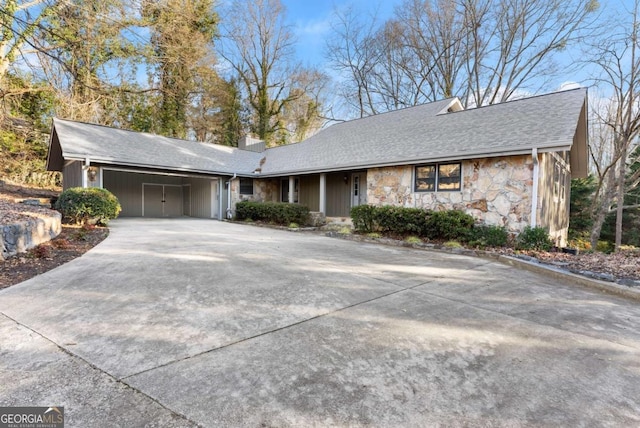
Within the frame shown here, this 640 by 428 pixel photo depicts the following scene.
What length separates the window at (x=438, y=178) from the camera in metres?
9.46

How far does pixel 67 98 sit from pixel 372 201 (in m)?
17.1

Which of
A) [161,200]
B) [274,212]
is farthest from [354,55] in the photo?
[161,200]

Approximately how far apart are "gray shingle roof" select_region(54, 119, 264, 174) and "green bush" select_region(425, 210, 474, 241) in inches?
388

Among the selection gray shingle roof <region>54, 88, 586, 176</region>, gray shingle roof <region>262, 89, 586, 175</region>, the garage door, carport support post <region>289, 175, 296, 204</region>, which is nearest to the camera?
gray shingle roof <region>262, 89, 586, 175</region>

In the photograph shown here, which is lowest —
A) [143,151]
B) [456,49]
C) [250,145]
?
[143,151]

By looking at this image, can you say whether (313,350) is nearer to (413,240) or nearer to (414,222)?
(413,240)

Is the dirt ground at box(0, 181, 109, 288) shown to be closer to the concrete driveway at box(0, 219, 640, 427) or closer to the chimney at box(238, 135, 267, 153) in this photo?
the concrete driveway at box(0, 219, 640, 427)

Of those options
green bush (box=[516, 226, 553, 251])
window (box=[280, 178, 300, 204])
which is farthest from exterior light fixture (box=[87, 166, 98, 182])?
green bush (box=[516, 226, 553, 251])

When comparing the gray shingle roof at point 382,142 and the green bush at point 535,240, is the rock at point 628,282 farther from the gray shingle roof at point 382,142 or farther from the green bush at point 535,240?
the gray shingle roof at point 382,142

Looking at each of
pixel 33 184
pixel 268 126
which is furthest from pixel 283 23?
pixel 33 184

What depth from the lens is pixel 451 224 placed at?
27.4 feet

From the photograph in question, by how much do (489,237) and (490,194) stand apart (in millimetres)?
1401

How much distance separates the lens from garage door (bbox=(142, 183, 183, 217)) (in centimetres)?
1766

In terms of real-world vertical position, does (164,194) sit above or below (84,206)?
above
